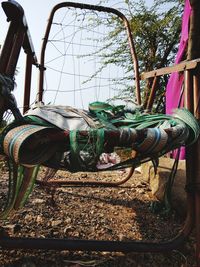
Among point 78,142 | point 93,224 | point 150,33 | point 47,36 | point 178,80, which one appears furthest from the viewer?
point 150,33

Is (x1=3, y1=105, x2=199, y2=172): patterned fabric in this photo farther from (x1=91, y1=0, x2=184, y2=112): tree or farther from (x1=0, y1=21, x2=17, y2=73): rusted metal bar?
(x1=91, y1=0, x2=184, y2=112): tree

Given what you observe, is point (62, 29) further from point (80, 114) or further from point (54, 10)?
point (80, 114)

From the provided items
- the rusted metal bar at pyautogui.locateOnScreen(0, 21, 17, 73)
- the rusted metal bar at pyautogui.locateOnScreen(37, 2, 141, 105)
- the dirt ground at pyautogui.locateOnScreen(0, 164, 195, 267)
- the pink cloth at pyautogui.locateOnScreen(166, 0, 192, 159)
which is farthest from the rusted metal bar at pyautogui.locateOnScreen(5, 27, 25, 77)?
the pink cloth at pyautogui.locateOnScreen(166, 0, 192, 159)

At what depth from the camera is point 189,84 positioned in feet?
3.87

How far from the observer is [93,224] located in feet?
5.10

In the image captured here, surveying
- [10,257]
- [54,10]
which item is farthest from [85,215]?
[54,10]

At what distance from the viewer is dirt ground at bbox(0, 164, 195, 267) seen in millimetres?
1211

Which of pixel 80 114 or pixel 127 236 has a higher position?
pixel 80 114

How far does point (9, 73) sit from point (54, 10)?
1.32 metres

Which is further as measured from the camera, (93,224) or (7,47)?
(93,224)

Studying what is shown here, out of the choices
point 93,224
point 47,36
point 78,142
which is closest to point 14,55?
point 78,142

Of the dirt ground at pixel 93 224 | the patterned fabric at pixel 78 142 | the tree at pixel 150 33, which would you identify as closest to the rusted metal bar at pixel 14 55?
the patterned fabric at pixel 78 142

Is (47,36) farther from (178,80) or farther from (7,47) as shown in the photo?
(7,47)

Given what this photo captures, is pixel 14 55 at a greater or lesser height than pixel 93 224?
greater
